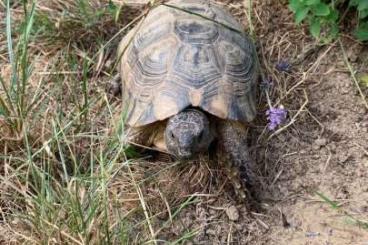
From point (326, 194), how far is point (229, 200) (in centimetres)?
45

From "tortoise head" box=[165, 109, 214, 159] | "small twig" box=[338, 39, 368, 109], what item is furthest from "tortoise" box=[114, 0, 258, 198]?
"small twig" box=[338, 39, 368, 109]

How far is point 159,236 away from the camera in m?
2.82

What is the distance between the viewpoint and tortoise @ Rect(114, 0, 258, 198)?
9.86 feet

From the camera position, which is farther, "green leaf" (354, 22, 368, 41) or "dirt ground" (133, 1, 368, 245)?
"green leaf" (354, 22, 368, 41)

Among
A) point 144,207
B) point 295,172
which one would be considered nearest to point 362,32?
point 295,172

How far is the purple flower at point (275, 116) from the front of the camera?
125 inches

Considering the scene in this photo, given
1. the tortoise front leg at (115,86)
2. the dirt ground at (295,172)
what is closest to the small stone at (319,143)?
the dirt ground at (295,172)

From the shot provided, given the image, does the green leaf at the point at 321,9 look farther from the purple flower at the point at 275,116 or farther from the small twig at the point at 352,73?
the purple flower at the point at 275,116

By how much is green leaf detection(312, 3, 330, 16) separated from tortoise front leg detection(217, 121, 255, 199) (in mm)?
683

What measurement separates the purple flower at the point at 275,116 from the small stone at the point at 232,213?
1.55 feet

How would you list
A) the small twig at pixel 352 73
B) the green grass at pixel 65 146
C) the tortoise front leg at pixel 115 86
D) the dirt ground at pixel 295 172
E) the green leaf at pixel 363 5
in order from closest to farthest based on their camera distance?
the green grass at pixel 65 146 < the dirt ground at pixel 295 172 < the green leaf at pixel 363 5 < the small twig at pixel 352 73 < the tortoise front leg at pixel 115 86

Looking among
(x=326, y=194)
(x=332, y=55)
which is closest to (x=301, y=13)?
(x=332, y=55)

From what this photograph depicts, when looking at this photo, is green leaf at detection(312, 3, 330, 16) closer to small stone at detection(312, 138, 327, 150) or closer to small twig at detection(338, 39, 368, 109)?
small twig at detection(338, 39, 368, 109)

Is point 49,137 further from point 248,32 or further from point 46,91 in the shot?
point 248,32
